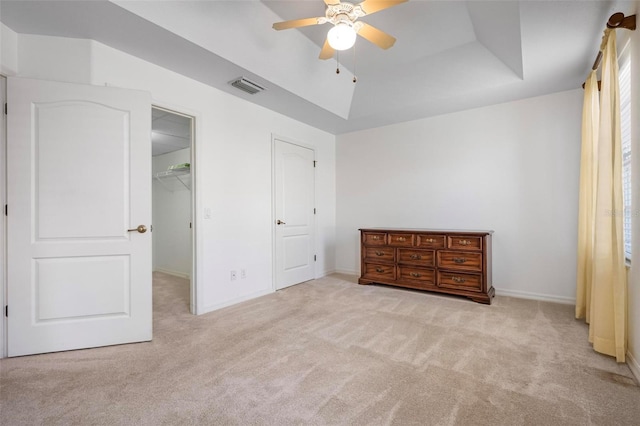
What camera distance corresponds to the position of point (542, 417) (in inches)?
61.2

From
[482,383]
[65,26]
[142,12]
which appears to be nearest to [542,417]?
[482,383]

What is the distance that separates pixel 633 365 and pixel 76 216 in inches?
168

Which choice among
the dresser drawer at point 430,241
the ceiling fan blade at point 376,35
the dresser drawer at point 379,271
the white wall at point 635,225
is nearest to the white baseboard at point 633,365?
the white wall at point 635,225

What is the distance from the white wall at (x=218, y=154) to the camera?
2492 millimetres

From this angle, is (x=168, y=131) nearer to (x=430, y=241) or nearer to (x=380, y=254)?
(x=380, y=254)

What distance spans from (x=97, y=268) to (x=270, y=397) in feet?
6.01

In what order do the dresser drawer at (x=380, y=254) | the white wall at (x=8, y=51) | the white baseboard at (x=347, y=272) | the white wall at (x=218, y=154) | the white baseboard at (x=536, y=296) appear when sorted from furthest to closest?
Result: the white baseboard at (x=347, y=272) → the dresser drawer at (x=380, y=254) → the white baseboard at (x=536, y=296) → the white wall at (x=218, y=154) → the white wall at (x=8, y=51)

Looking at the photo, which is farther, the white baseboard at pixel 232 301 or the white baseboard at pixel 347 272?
the white baseboard at pixel 347 272

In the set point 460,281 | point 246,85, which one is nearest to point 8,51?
point 246,85

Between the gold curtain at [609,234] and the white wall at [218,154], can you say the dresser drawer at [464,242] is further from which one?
the white wall at [218,154]

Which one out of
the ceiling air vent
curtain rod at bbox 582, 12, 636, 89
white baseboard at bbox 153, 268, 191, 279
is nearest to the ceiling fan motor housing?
the ceiling air vent

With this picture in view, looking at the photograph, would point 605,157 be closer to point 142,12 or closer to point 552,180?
point 552,180

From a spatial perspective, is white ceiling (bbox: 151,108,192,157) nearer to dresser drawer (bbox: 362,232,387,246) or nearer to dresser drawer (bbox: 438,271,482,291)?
dresser drawer (bbox: 362,232,387,246)

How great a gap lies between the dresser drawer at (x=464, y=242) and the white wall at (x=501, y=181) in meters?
0.60
